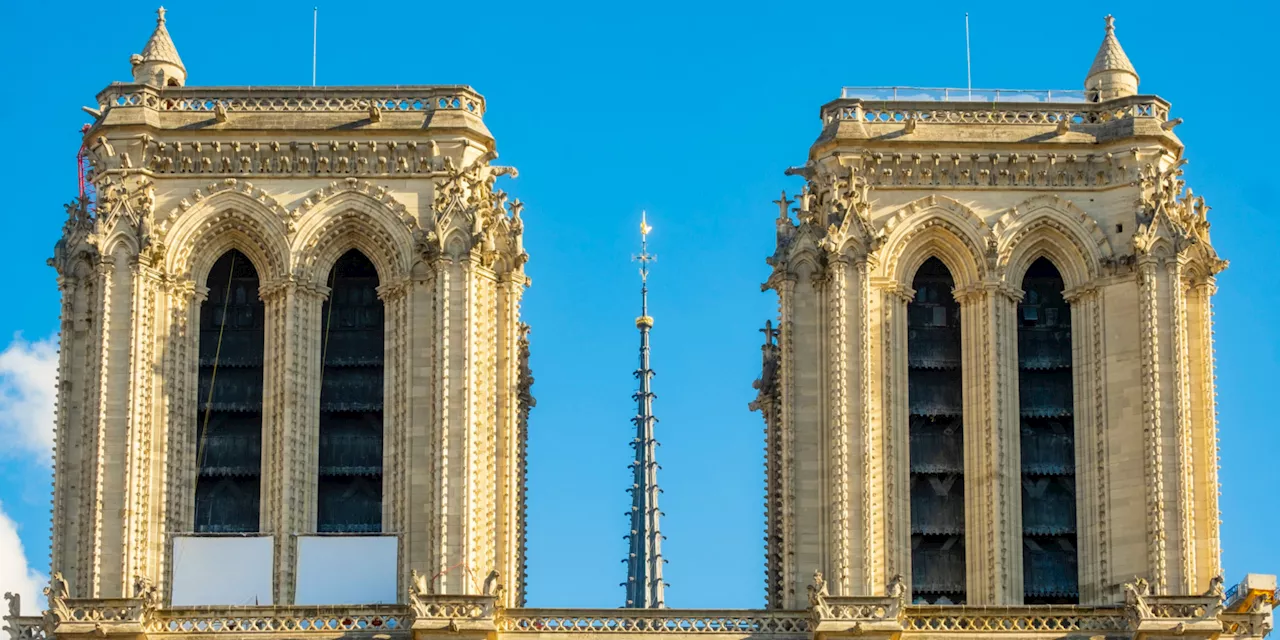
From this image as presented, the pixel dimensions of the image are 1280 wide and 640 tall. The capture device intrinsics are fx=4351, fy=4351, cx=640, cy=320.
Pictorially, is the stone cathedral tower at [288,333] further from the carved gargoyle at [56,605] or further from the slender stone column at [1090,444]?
the slender stone column at [1090,444]

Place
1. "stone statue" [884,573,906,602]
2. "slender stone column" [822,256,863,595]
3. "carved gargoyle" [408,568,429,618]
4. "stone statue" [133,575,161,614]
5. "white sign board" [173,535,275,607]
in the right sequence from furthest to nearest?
"white sign board" [173,535,275,607], "slender stone column" [822,256,863,595], "stone statue" [884,573,906,602], "stone statue" [133,575,161,614], "carved gargoyle" [408,568,429,618]

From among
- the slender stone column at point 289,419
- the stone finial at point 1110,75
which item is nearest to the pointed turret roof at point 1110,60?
the stone finial at point 1110,75

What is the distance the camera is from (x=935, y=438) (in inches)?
2844

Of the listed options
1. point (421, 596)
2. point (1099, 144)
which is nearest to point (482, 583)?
point (421, 596)

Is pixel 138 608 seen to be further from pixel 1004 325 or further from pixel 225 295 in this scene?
pixel 1004 325

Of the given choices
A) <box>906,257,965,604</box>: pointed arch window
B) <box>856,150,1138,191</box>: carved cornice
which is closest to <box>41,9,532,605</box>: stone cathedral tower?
<box>856,150,1138,191</box>: carved cornice

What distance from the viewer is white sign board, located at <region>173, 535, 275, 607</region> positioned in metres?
70.2

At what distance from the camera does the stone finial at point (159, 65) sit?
2921 inches

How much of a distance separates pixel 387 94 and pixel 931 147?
9200mm

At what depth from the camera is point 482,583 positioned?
69.8 metres

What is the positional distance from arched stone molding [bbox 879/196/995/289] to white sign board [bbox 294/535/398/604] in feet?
32.5

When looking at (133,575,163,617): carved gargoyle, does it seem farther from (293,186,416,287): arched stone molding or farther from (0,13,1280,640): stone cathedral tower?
(293,186,416,287): arched stone molding

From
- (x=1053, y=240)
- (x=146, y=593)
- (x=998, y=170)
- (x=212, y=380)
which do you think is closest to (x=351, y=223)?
(x=212, y=380)

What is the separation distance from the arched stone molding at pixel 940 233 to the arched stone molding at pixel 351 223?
8194 mm
